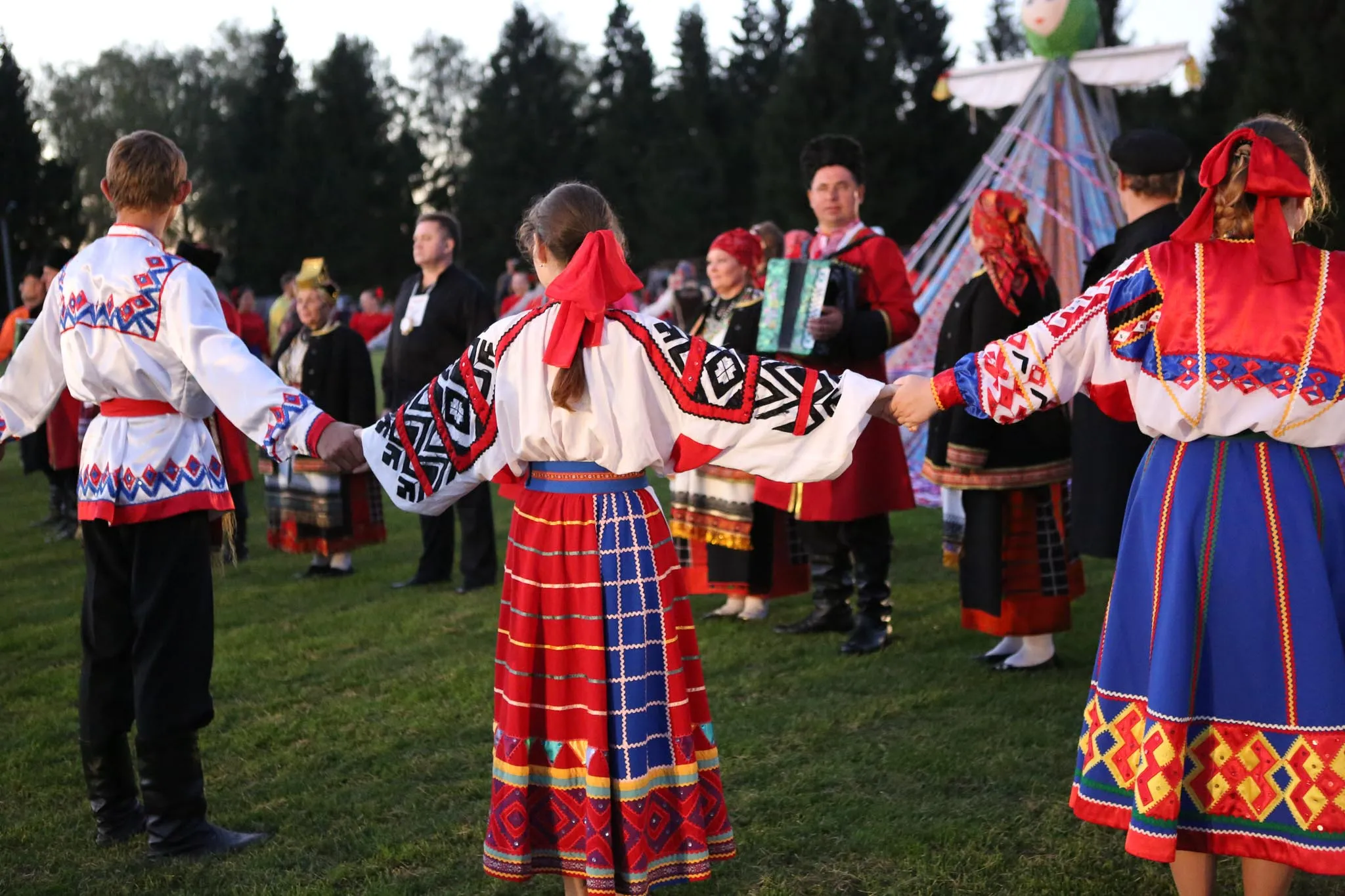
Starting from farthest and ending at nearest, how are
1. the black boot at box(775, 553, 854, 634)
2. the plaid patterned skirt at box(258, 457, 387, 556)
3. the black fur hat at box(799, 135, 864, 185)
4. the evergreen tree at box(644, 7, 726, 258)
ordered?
the evergreen tree at box(644, 7, 726, 258)
the plaid patterned skirt at box(258, 457, 387, 556)
the black boot at box(775, 553, 854, 634)
the black fur hat at box(799, 135, 864, 185)

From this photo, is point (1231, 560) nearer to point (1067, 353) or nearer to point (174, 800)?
point (1067, 353)

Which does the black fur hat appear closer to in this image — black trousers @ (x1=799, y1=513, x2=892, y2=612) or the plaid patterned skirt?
black trousers @ (x1=799, y1=513, x2=892, y2=612)

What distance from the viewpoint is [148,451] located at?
357 cm

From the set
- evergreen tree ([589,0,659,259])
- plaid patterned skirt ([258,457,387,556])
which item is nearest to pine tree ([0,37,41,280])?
evergreen tree ([589,0,659,259])

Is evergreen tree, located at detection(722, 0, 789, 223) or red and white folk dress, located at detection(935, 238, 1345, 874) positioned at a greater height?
evergreen tree, located at detection(722, 0, 789, 223)

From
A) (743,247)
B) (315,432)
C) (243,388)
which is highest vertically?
(743,247)

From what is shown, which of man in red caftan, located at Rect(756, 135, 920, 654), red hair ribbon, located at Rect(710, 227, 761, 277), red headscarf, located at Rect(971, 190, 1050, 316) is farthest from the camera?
red hair ribbon, located at Rect(710, 227, 761, 277)

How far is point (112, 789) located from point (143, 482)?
0.95m

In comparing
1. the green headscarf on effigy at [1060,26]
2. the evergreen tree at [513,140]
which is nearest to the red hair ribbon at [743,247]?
the green headscarf on effigy at [1060,26]

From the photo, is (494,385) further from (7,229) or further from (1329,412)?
(7,229)

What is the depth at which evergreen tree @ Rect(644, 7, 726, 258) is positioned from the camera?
41.9 metres

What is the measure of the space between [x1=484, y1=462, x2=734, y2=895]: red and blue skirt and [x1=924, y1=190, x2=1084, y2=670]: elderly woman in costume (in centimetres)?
246

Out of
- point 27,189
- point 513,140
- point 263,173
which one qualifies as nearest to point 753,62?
point 513,140

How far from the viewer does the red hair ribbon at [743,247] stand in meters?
6.32
